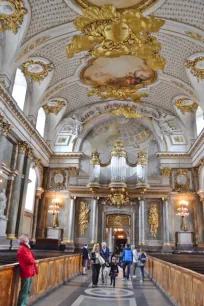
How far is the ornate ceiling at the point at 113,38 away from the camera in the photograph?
1169 cm

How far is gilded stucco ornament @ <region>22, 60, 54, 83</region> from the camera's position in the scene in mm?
15133

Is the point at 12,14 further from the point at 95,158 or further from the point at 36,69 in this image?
the point at 95,158

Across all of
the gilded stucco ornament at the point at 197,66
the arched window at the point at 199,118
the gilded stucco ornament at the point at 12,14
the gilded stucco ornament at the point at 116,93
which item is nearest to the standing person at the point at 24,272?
the gilded stucco ornament at the point at 12,14

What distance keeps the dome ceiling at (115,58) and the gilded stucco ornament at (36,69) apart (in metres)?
0.45

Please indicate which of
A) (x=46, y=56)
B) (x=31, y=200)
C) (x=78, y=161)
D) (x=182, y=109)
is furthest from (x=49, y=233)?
(x=182, y=109)

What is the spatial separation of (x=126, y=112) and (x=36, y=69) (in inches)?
298

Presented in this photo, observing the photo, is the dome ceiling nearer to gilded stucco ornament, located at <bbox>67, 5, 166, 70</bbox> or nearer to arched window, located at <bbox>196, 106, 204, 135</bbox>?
gilded stucco ornament, located at <bbox>67, 5, 166, 70</bbox>

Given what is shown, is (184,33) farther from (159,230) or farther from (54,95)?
(159,230)

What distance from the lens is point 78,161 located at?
68.0 ft

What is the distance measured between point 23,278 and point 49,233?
14845 millimetres

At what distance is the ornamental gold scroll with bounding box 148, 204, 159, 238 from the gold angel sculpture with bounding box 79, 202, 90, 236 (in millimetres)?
4265

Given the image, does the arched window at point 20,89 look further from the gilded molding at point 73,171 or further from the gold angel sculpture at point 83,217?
the gold angel sculpture at point 83,217

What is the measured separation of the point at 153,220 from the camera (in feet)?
60.5

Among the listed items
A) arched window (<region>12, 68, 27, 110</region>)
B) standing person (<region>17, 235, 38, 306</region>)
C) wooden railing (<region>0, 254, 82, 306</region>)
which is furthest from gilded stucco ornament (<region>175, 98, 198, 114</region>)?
standing person (<region>17, 235, 38, 306</region>)
